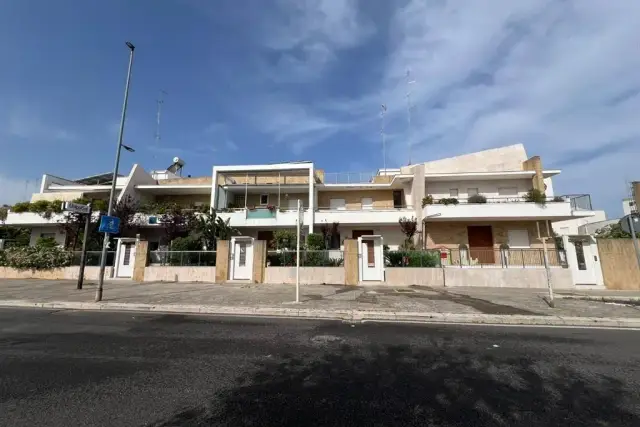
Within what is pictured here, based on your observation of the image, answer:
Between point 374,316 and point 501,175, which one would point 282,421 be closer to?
point 374,316

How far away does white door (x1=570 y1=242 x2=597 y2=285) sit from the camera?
15602mm

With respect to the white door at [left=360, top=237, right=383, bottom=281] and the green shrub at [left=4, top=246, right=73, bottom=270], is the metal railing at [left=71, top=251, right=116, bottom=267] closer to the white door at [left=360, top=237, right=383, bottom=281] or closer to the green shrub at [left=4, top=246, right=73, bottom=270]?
the green shrub at [left=4, top=246, right=73, bottom=270]

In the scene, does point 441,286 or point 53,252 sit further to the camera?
point 53,252

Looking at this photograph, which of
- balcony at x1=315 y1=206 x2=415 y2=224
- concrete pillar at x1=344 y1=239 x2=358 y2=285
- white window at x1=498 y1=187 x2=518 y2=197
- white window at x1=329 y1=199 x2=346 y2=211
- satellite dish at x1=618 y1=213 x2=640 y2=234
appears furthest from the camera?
→ white window at x1=329 y1=199 x2=346 y2=211

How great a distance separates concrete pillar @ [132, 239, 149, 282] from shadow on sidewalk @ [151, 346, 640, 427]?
16.8 m

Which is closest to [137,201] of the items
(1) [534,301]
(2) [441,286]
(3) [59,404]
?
(2) [441,286]

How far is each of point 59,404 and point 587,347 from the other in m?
7.99

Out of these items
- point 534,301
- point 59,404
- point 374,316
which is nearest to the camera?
point 59,404

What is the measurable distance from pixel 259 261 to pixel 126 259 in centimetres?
901

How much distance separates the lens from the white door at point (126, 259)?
18.8 metres

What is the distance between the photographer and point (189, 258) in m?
17.7

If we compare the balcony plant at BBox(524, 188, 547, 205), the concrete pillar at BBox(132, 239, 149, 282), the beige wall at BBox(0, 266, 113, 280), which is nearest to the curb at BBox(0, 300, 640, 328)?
the concrete pillar at BBox(132, 239, 149, 282)

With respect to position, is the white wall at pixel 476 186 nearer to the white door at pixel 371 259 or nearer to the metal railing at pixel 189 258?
the white door at pixel 371 259

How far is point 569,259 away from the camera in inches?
626
